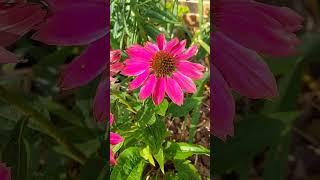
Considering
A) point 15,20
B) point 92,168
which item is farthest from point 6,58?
point 92,168

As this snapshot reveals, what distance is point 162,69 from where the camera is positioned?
51cm

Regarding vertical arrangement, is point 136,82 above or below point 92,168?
above

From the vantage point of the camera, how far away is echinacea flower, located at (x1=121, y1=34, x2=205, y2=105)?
1.64 ft

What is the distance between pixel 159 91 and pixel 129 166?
0.07 meters

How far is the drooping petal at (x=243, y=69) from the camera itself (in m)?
0.56

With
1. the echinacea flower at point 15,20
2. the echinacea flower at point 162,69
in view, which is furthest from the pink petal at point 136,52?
the echinacea flower at point 15,20

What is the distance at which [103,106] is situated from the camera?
0.56 m

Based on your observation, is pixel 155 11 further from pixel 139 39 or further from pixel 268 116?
pixel 268 116

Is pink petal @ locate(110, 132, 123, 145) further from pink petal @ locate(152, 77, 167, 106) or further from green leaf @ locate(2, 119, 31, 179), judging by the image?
green leaf @ locate(2, 119, 31, 179)

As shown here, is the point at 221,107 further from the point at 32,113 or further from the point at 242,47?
the point at 32,113

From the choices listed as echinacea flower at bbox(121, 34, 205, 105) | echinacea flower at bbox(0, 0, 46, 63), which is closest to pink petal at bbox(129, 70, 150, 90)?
echinacea flower at bbox(121, 34, 205, 105)

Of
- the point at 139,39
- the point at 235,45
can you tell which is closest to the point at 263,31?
the point at 235,45

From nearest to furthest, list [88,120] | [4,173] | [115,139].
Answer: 1. [115,139]
2. [4,173]
3. [88,120]

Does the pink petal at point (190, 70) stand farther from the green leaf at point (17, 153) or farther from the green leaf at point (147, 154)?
the green leaf at point (17, 153)
